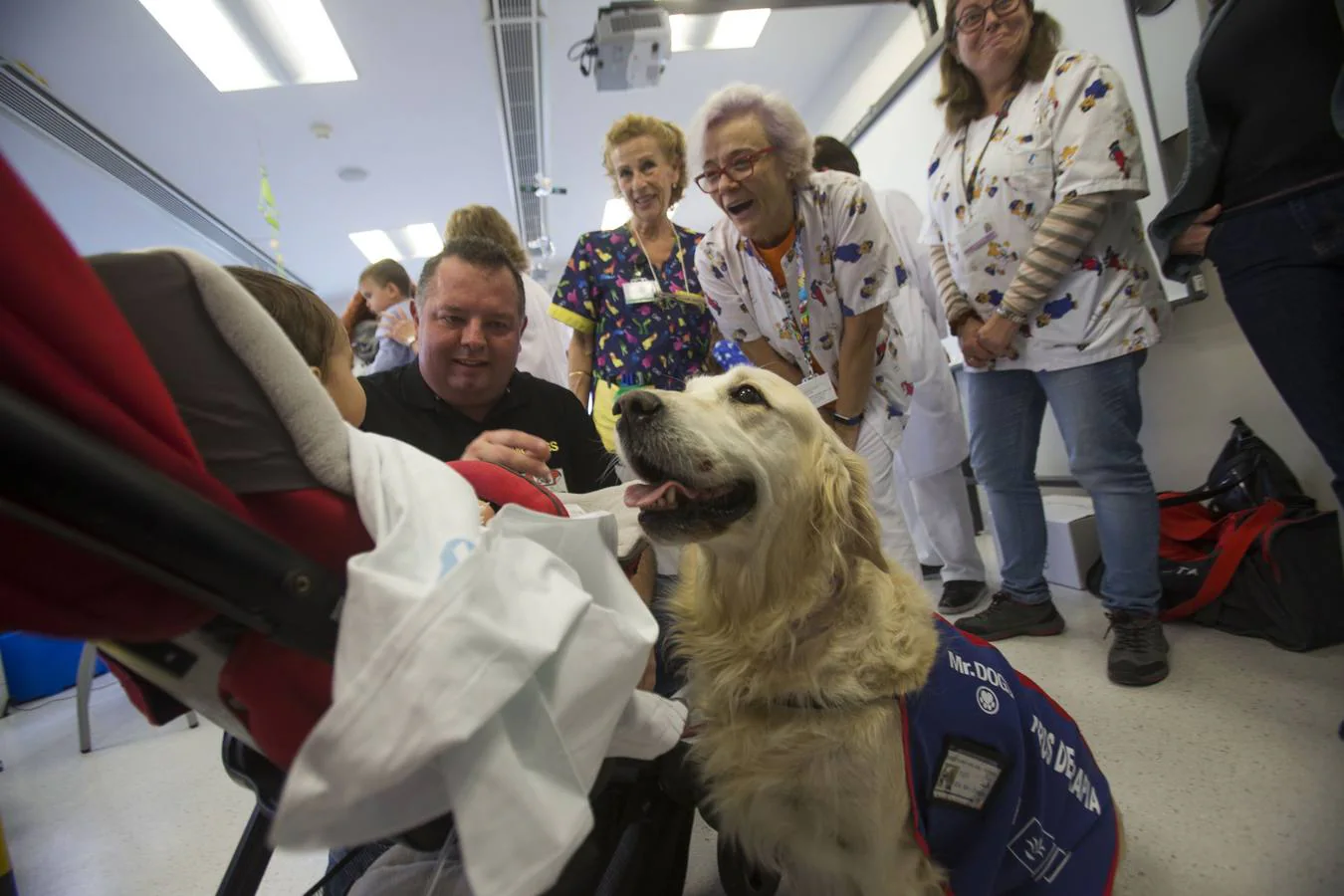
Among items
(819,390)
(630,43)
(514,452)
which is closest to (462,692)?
(514,452)

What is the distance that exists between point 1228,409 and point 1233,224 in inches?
51.7

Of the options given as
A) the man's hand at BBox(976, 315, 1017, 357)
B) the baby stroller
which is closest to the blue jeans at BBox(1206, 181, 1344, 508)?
the man's hand at BBox(976, 315, 1017, 357)

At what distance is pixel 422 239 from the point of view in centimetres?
764

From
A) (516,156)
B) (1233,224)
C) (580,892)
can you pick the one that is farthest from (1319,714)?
(516,156)

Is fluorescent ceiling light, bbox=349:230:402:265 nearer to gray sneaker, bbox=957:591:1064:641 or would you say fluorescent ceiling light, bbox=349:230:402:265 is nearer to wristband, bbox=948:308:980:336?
wristband, bbox=948:308:980:336

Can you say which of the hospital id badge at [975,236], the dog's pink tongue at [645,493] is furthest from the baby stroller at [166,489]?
the hospital id badge at [975,236]

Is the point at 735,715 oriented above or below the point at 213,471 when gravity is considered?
below

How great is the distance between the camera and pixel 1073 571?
2.54 m

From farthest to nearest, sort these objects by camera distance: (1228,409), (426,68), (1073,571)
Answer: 1. (426,68)
2. (1073,571)
3. (1228,409)

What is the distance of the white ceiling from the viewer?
363 cm

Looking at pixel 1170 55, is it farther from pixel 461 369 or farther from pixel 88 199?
pixel 88 199

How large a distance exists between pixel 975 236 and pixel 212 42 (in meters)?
4.37

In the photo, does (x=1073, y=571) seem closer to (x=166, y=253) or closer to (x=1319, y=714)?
(x=1319, y=714)

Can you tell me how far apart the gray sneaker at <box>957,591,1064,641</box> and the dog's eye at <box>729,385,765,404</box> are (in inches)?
56.2
